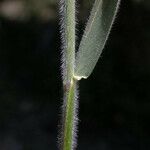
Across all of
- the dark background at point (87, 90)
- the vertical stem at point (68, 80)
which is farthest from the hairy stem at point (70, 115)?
the dark background at point (87, 90)

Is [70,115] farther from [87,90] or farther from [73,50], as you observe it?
[87,90]

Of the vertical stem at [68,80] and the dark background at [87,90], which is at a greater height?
the dark background at [87,90]

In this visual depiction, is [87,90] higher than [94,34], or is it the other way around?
[87,90]

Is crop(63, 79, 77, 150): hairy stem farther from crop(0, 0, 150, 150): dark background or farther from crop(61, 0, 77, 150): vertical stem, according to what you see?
crop(0, 0, 150, 150): dark background

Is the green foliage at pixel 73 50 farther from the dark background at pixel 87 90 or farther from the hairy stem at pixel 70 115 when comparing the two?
the dark background at pixel 87 90

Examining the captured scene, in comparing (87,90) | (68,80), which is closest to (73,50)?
(68,80)

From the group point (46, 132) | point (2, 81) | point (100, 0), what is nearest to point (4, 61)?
point (2, 81)

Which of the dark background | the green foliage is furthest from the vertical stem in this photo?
the dark background
